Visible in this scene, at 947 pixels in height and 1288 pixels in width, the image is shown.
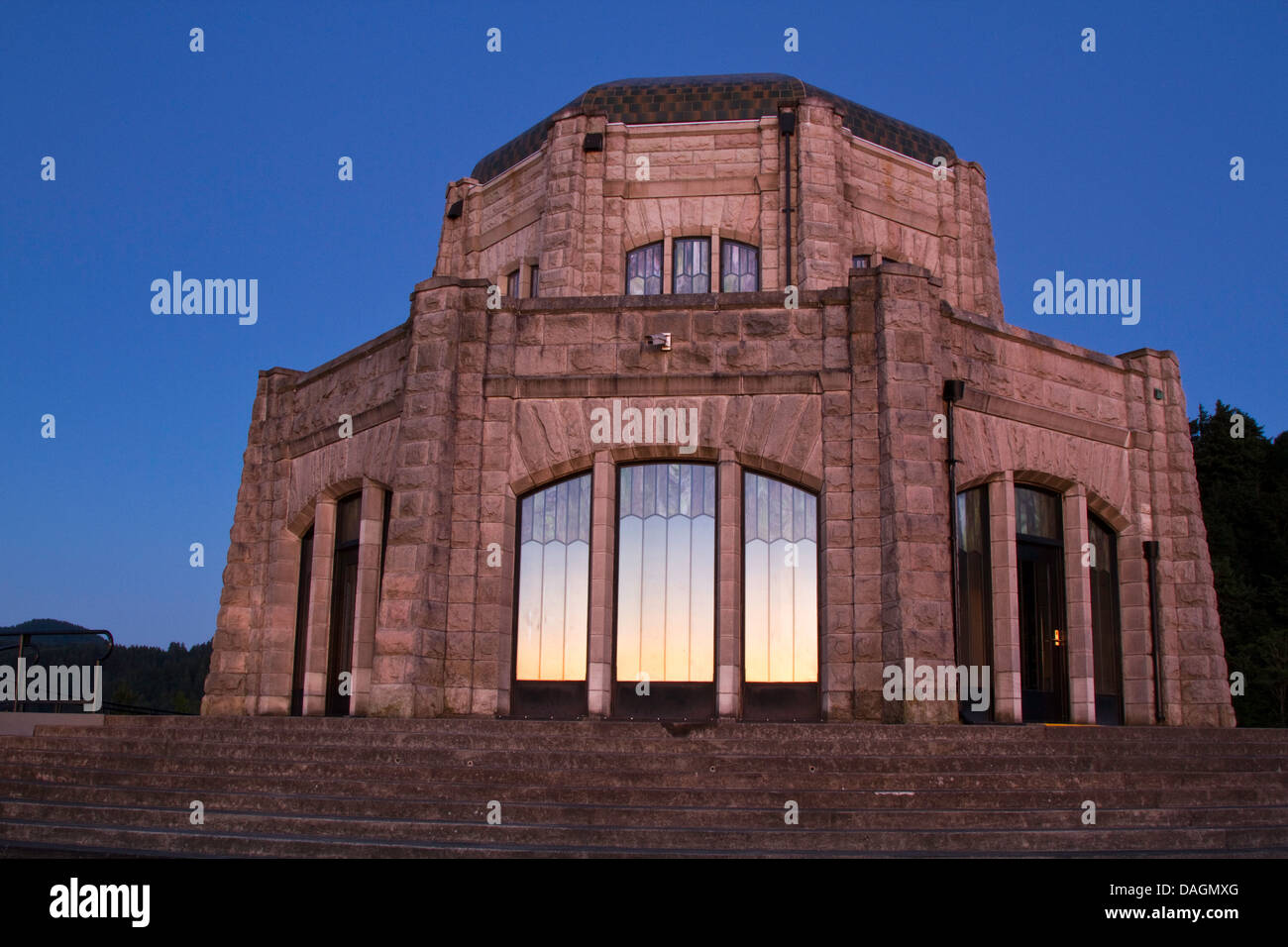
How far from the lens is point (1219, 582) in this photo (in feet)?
122

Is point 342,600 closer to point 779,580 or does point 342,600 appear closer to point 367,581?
point 367,581

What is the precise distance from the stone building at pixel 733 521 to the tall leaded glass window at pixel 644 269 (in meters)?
5.26

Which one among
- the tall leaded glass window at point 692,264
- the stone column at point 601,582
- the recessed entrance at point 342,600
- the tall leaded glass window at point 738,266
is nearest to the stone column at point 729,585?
the stone column at point 601,582

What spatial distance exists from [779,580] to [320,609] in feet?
24.4

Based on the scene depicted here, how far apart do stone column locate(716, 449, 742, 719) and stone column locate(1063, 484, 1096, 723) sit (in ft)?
16.9

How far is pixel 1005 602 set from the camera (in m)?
16.8

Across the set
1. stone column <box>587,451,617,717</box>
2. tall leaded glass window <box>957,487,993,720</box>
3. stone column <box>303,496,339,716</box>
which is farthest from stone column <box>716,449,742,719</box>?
stone column <box>303,496,339,716</box>

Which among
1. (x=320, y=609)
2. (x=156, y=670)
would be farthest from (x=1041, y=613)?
(x=156, y=670)

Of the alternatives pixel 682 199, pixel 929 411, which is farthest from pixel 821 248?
pixel 929 411

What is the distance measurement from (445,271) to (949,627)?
13651mm

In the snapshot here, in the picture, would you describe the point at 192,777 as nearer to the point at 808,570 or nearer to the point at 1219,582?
the point at 808,570

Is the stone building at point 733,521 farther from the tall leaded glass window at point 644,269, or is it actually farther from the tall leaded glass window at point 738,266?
the tall leaded glass window at point 738,266

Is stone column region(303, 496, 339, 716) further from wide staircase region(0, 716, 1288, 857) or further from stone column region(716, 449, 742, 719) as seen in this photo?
stone column region(716, 449, 742, 719)

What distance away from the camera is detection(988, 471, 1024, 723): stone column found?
54.3 feet
